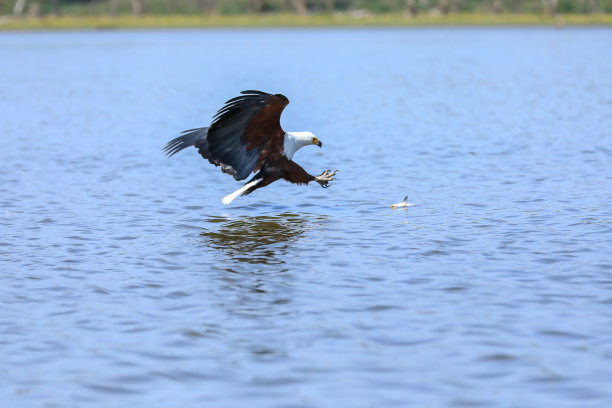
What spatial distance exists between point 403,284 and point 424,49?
168 ft

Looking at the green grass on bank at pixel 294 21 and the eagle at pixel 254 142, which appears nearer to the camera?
the eagle at pixel 254 142

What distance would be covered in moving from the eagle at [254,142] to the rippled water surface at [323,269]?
58 cm

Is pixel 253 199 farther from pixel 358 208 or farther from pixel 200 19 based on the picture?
pixel 200 19

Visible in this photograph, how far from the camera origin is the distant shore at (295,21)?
3510 inches

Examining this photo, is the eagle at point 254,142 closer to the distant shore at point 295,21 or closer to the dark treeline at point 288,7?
the distant shore at point 295,21

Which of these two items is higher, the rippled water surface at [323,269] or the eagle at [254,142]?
the eagle at [254,142]

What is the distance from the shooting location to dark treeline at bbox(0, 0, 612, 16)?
103 meters

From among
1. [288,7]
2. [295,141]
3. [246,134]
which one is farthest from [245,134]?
[288,7]

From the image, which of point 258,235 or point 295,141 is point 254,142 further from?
point 258,235

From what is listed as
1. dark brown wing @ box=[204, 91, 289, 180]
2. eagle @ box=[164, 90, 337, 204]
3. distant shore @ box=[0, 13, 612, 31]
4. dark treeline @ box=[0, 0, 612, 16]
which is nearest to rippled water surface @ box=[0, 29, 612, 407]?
eagle @ box=[164, 90, 337, 204]

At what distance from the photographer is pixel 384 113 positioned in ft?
83.2

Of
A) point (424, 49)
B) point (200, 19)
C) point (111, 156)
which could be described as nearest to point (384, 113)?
point (111, 156)

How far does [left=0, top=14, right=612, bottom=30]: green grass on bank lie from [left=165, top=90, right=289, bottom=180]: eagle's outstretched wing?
259 ft

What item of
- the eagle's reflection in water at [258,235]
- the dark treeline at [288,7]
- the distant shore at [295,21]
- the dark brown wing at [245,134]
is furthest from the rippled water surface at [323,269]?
the dark treeline at [288,7]
